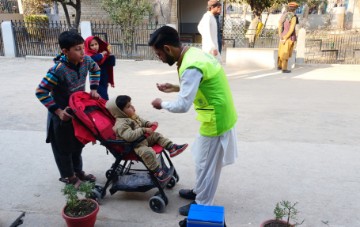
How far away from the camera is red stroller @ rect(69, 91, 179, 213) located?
305 centimetres

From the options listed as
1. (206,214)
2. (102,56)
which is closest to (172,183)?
(206,214)

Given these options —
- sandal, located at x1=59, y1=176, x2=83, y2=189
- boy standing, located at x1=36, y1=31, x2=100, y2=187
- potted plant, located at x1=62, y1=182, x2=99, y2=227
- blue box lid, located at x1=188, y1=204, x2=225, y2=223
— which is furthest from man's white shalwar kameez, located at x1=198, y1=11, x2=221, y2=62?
blue box lid, located at x1=188, y1=204, x2=225, y2=223

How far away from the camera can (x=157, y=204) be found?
3.16 metres

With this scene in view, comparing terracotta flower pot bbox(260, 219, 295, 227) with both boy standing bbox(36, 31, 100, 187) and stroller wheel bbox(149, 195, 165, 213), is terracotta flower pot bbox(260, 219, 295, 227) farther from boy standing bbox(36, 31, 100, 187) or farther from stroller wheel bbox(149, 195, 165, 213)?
boy standing bbox(36, 31, 100, 187)

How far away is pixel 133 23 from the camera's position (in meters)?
13.0

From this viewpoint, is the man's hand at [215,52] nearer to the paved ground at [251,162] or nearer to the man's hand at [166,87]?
the paved ground at [251,162]

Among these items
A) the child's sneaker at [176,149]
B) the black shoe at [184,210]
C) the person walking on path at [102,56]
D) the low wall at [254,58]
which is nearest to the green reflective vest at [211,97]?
the child's sneaker at [176,149]

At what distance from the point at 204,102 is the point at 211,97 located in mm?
81

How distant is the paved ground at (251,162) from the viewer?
3182 millimetres

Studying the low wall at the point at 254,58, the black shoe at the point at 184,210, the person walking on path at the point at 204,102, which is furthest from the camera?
the low wall at the point at 254,58

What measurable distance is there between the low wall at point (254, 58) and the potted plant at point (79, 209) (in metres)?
8.34

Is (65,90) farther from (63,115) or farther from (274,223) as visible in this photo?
(274,223)

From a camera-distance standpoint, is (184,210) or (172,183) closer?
(184,210)

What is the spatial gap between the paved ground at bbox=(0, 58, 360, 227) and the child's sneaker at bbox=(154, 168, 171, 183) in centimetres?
31
